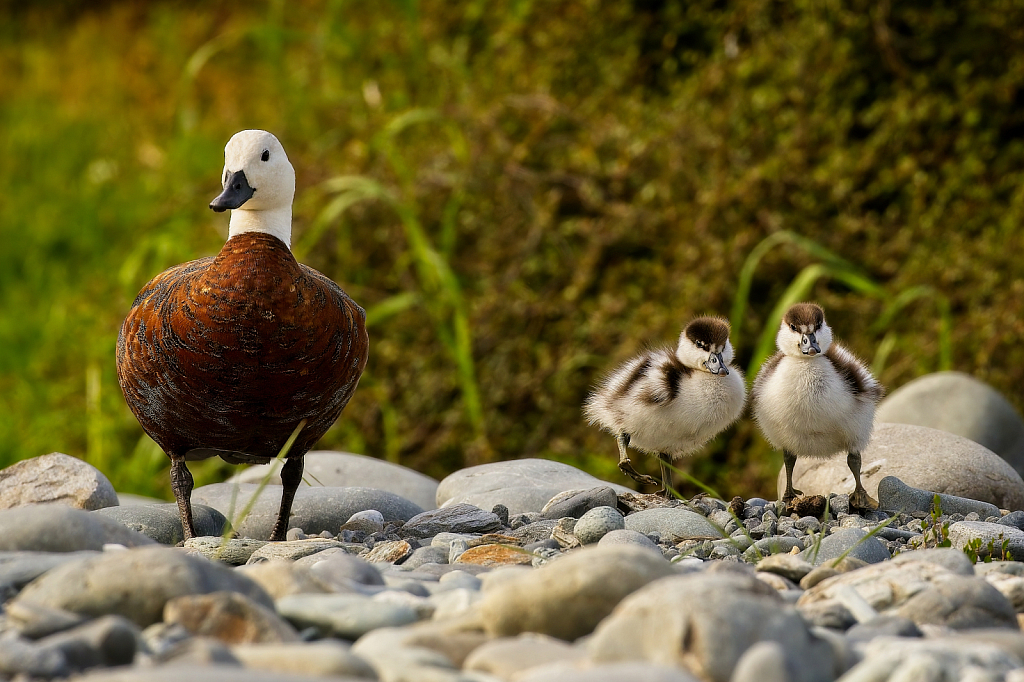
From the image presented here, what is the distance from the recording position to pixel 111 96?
14133 millimetres

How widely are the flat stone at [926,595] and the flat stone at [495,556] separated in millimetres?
948

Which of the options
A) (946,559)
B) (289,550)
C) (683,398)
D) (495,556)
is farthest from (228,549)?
(946,559)

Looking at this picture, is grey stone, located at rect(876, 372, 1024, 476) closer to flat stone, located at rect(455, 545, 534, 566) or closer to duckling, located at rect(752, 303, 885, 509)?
duckling, located at rect(752, 303, 885, 509)

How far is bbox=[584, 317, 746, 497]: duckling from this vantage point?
445 centimetres

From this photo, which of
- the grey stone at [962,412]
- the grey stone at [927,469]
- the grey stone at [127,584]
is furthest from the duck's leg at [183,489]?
the grey stone at [962,412]

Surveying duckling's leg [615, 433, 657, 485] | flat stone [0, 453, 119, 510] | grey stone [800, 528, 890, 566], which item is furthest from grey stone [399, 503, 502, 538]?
flat stone [0, 453, 119, 510]

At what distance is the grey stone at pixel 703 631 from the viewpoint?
234 centimetres

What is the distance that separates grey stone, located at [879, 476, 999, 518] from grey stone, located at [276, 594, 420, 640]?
92.1 inches

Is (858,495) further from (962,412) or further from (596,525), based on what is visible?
(962,412)

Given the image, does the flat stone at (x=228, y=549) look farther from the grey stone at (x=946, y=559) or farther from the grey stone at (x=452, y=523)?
the grey stone at (x=946, y=559)

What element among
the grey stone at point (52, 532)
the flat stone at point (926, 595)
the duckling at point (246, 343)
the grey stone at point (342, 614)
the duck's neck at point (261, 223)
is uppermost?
the duck's neck at point (261, 223)

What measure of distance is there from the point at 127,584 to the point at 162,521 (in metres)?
1.71

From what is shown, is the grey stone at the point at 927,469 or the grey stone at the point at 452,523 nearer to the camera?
the grey stone at the point at 452,523

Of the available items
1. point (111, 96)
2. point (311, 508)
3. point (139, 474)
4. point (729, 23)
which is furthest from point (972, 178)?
point (111, 96)
